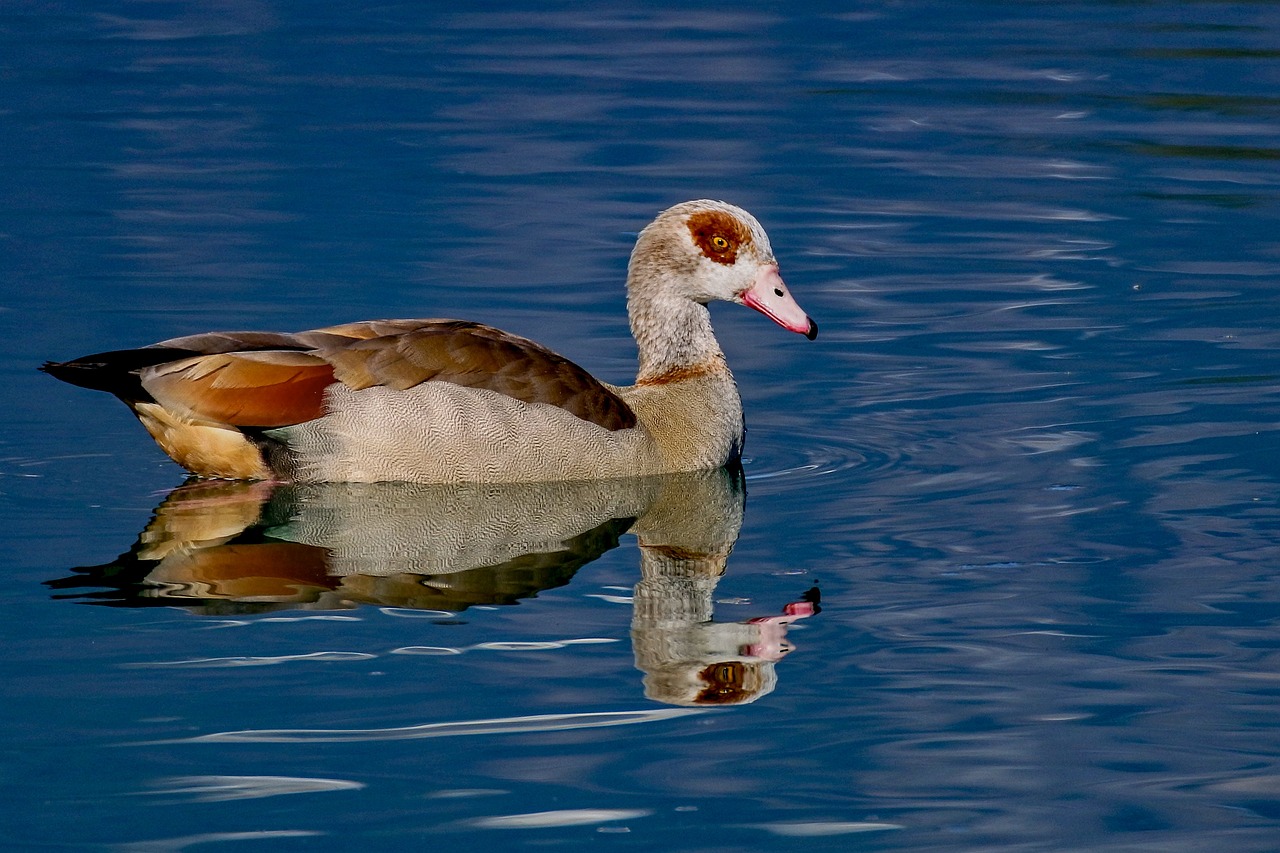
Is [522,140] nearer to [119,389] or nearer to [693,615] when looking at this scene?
[119,389]

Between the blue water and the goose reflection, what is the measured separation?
0.03 metres

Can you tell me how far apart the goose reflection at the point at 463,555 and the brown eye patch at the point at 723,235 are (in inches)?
42.4

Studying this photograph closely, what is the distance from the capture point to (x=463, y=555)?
27.7 feet

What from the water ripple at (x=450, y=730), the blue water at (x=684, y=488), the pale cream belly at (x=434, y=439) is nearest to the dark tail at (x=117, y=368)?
the blue water at (x=684, y=488)

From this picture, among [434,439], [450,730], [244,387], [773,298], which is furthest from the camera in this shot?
[773,298]

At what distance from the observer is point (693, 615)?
7.79m

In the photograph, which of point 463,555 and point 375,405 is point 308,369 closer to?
point 375,405

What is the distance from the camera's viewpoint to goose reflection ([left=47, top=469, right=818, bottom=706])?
7.48 meters

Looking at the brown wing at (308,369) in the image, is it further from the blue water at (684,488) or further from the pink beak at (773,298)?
the pink beak at (773,298)

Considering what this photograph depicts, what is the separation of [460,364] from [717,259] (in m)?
1.53

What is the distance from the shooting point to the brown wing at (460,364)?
9.38 metres

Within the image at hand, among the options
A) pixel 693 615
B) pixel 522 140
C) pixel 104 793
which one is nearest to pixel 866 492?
pixel 693 615

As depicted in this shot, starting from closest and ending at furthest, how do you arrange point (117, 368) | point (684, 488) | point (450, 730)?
1. point (450, 730)
2. point (117, 368)
3. point (684, 488)

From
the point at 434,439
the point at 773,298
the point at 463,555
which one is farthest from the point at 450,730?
→ the point at 773,298
